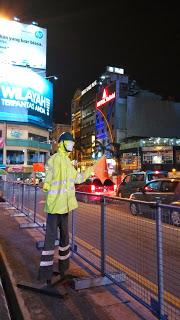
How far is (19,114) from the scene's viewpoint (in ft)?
273

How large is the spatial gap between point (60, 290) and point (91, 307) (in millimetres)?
680

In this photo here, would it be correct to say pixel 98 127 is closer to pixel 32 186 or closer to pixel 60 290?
pixel 32 186

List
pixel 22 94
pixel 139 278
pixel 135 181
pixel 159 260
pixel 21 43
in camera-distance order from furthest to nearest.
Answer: pixel 22 94 < pixel 21 43 < pixel 135 181 < pixel 139 278 < pixel 159 260

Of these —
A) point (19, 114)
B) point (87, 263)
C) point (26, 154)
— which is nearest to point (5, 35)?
point (19, 114)

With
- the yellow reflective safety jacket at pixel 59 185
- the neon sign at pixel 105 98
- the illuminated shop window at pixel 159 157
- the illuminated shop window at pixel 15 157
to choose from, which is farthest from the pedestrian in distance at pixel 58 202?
the neon sign at pixel 105 98

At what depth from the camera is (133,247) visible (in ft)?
17.5

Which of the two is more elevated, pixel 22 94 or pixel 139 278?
pixel 22 94

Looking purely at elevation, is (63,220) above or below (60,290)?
above

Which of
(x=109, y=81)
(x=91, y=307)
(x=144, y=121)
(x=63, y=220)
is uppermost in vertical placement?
(x=109, y=81)

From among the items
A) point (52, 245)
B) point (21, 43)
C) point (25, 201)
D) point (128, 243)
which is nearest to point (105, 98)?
point (21, 43)

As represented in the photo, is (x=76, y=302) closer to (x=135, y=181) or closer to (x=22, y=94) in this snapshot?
(x=135, y=181)

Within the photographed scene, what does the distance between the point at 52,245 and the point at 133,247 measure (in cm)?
114

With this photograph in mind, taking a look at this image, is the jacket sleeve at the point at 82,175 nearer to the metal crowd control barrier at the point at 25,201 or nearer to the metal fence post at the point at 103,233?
the metal fence post at the point at 103,233

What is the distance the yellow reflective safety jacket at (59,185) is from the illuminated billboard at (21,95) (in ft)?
248
